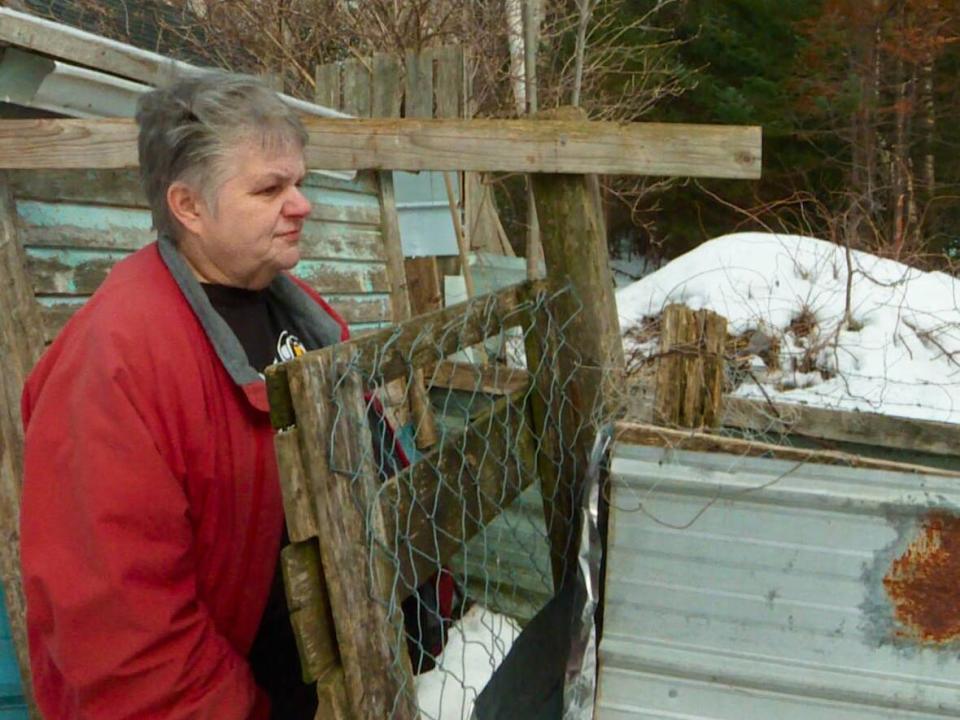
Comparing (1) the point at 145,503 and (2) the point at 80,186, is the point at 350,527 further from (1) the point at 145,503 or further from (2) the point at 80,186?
(2) the point at 80,186

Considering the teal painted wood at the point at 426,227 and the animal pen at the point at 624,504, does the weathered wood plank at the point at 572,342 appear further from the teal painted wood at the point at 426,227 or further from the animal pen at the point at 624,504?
the teal painted wood at the point at 426,227

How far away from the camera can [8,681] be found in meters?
3.07

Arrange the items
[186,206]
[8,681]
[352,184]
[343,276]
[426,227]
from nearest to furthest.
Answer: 1. [186,206]
2. [8,681]
3. [343,276]
4. [352,184]
5. [426,227]

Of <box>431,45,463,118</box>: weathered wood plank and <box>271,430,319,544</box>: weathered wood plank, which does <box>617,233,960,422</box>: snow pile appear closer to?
<box>431,45,463,118</box>: weathered wood plank

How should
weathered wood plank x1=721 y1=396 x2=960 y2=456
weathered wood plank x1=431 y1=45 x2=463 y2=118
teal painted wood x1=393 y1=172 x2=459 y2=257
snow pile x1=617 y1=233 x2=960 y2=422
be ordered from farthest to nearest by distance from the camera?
1. teal painted wood x1=393 y1=172 x2=459 y2=257
2. weathered wood plank x1=431 y1=45 x2=463 y2=118
3. snow pile x1=617 y1=233 x2=960 y2=422
4. weathered wood plank x1=721 y1=396 x2=960 y2=456

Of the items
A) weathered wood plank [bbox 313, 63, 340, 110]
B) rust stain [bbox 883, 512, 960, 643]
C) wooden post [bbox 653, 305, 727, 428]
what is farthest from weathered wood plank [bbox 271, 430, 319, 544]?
weathered wood plank [bbox 313, 63, 340, 110]

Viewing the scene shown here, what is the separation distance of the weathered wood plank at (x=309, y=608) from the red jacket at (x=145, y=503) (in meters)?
0.16

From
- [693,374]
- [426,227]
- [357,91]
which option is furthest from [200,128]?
[426,227]

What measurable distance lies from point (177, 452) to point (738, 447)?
107cm

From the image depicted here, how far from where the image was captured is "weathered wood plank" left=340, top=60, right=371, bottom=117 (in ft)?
24.3

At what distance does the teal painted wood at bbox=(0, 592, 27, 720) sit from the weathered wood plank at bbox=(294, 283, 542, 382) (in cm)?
181

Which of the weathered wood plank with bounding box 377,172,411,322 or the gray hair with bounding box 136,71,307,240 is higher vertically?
the gray hair with bounding box 136,71,307,240

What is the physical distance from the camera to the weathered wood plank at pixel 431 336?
1.75 metres

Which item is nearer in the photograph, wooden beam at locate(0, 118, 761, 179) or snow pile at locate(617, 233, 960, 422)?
wooden beam at locate(0, 118, 761, 179)
